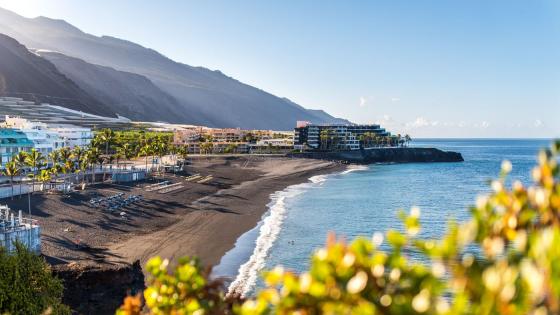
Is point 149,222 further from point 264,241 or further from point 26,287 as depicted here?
point 26,287

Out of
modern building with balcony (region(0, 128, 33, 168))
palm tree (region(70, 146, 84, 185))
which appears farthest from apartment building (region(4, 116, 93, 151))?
palm tree (region(70, 146, 84, 185))

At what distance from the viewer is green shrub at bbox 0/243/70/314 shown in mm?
18109

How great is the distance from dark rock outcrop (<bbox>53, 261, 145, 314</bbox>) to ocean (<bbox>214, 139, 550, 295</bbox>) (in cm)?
539

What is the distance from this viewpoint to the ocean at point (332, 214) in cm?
3953

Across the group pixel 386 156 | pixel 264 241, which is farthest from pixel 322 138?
pixel 264 241

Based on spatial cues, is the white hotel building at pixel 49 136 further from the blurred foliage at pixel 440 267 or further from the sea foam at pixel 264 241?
the blurred foliage at pixel 440 267

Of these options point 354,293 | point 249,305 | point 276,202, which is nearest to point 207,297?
point 249,305

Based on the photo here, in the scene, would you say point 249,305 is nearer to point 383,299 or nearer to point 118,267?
point 383,299

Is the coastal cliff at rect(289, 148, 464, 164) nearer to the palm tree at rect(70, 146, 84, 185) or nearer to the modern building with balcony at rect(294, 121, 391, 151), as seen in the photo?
the modern building with balcony at rect(294, 121, 391, 151)

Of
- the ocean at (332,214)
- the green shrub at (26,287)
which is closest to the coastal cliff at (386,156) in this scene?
the ocean at (332,214)

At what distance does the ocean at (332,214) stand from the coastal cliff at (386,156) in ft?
160

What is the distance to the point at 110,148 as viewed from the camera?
126m

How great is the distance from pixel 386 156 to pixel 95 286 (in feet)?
557

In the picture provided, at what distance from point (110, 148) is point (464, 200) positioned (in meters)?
82.9
